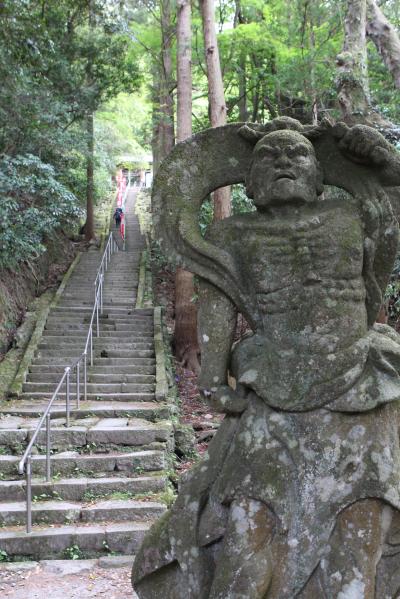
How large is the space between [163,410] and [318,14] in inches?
467

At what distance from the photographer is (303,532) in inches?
109

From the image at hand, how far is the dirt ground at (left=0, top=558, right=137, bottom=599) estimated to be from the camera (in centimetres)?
509

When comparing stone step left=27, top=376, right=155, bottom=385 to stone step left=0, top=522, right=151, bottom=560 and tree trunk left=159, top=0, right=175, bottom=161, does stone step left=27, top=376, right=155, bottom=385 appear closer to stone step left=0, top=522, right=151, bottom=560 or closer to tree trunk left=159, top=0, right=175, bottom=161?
stone step left=0, top=522, right=151, bottom=560

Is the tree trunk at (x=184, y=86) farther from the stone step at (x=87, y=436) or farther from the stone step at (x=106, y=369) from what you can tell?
the stone step at (x=87, y=436)

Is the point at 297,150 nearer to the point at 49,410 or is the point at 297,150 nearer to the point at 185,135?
the point at 49,410

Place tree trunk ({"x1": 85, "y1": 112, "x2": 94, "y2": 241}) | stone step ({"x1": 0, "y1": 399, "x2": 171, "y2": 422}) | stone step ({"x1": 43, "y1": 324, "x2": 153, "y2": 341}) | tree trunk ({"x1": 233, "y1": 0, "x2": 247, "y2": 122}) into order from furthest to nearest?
tree trunk ({"x1": 85, "y1": 112, "x2": 94, "y2": 241}) < tree trunk ({"x1": 233, "y1": 0, "x2": 247, "y2": 122}) < stone step ({"x1": 43, "y1": 324, "x2": 153, "y2": 341}) < stone step ({"x1": 0, "y1": 399, "x2": 171, "y2": 422})

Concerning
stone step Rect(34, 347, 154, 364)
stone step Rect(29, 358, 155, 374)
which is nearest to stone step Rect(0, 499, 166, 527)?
stone step Rect(29, 358, 155, 374)

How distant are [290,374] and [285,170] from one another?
1042 millimetres

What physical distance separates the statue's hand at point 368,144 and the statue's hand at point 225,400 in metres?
1.40

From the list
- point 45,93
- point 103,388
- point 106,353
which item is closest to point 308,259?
point 103,388

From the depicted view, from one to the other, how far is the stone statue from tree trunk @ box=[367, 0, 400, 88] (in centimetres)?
735

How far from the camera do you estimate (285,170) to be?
126 inches

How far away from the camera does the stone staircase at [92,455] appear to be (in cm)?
635

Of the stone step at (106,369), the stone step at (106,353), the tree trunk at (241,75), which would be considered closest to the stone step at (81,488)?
the stone step at (106,369)
